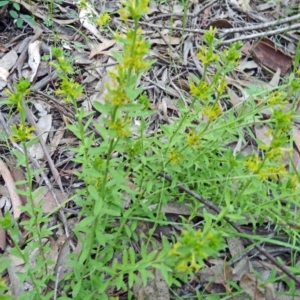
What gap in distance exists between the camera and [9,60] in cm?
261

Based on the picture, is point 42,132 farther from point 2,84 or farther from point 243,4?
point 243,4

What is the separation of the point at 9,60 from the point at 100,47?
0.49 metres

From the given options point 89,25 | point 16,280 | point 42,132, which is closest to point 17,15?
point 89,25

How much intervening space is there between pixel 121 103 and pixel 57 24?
5.65 feet

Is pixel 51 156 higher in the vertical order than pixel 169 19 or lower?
lower

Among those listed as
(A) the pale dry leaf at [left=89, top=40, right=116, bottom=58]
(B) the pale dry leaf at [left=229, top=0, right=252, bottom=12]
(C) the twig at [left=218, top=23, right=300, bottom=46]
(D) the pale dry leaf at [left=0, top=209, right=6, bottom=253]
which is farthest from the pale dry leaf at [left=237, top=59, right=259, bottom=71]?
(D) the pale dry leaf at [left=0, top=209, right=6, bottom=253]

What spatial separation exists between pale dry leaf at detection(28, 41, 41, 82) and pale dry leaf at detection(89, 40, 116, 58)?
278 millimetres

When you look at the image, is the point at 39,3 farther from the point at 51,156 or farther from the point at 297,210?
the point at 297,210

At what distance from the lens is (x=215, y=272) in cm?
190

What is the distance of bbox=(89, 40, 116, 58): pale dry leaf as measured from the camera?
106 inches

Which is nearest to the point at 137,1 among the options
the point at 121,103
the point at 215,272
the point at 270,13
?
the point at 121,103

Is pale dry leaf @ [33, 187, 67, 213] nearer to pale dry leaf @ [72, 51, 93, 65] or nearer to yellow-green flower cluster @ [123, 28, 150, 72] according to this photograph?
pale dry leaf @ [72, 51, 93, 65]

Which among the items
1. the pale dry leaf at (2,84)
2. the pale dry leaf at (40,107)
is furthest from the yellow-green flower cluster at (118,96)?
the pale dry leaf at (2,84)

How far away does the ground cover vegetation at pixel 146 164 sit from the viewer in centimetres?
147
